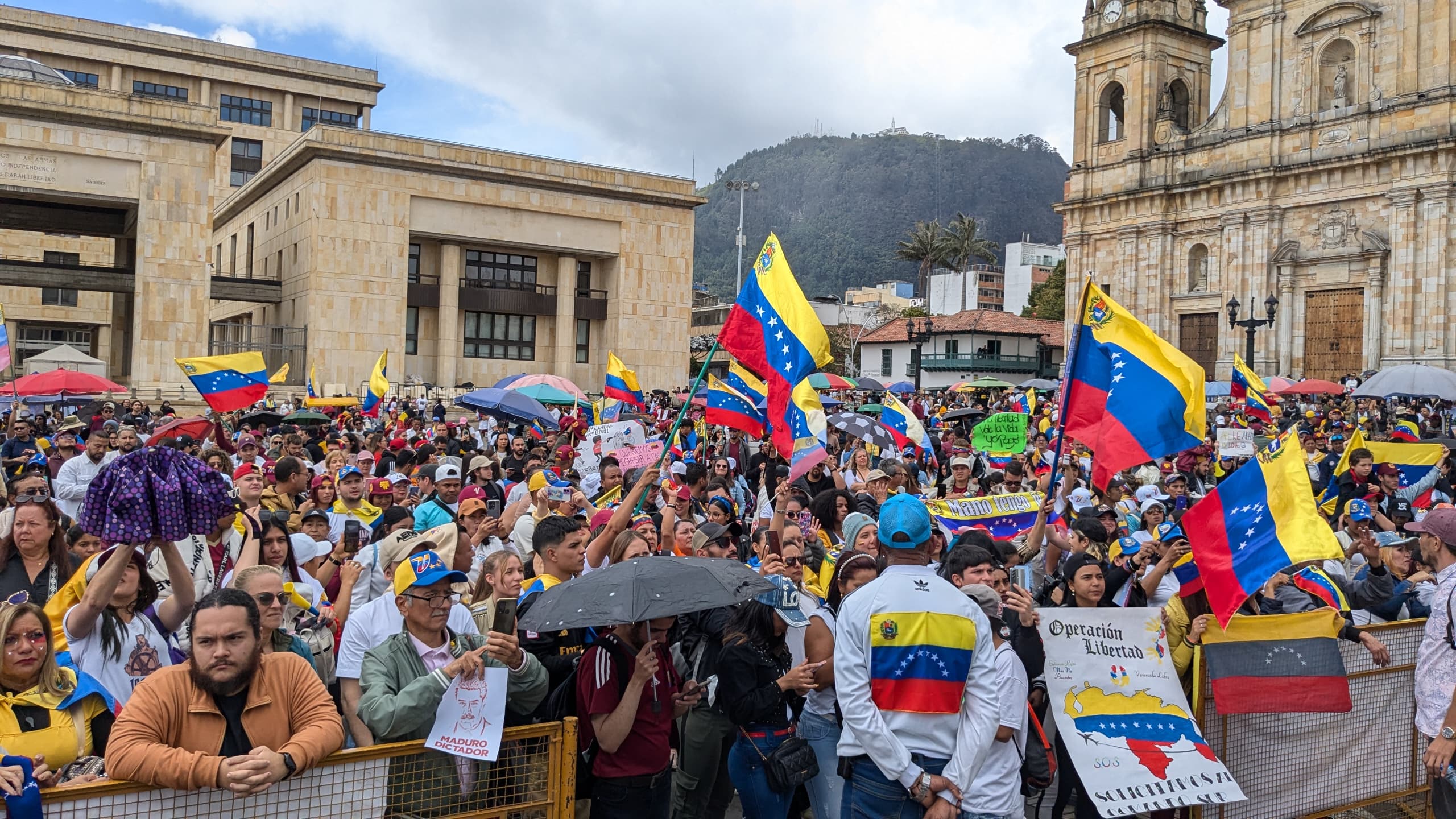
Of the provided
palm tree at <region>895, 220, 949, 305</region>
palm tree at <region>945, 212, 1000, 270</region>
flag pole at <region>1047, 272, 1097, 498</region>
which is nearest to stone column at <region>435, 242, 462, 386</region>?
flag pole at <region>1047, 272, 1097, 498</region>

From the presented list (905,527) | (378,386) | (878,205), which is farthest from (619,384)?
(878,205)

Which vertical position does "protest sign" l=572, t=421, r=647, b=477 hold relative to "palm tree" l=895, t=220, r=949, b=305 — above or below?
below

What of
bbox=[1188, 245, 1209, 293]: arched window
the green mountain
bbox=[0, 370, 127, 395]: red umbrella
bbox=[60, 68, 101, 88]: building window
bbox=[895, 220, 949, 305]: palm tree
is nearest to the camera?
bbox=[0, 370, 127, 395]: red umbrella

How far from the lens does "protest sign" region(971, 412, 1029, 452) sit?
1423 centimetres

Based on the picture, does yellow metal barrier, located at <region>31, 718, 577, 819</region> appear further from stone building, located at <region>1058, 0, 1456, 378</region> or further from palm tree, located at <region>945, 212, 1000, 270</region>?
palm tree, located at <region>945, 212, 1000, 270</region>

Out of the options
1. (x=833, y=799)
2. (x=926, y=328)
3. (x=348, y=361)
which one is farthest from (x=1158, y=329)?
(x=833, y=799)

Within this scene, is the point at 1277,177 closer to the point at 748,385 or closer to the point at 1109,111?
the point at 1109,111

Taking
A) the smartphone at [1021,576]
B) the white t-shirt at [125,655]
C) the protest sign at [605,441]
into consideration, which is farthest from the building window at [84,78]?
the smartphone at [1021,576]

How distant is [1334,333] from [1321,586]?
41169 millimetres

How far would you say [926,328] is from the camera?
5300 cm

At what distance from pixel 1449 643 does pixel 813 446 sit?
16.3 feet

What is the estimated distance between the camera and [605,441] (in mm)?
12320

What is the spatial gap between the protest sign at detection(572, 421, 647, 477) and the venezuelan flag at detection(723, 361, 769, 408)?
1.33 metres

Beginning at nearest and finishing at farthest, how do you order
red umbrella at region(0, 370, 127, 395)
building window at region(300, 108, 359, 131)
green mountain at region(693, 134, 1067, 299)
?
red umbrella at region(0, 370, 127, 395), building window at region(300, 108, 359, 131), green mountain at region(693, 134, 1067, 299)
